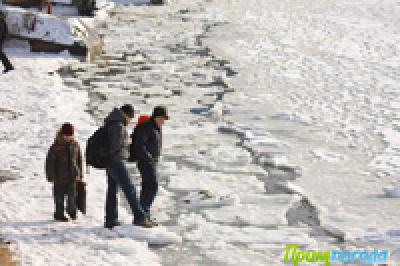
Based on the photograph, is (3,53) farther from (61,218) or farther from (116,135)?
(116,135)

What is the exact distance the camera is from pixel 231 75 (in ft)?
52.9

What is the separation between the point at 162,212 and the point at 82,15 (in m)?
→ 16.4

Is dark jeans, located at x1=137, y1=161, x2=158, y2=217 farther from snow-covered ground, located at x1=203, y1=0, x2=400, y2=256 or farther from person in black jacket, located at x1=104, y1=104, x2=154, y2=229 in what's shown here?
snow-covered ground, located at x1=203, y1=0, x2=400, y2=256

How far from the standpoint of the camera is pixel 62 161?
24.1 ft

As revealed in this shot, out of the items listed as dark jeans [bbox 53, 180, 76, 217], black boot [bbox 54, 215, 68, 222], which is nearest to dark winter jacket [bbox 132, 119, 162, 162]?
dark jeans [bbox 53, 180, 76, 217]

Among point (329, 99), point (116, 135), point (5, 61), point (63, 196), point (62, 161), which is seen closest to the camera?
point (116, 135)

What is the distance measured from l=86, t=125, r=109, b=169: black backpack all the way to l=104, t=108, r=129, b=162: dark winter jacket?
69 mm

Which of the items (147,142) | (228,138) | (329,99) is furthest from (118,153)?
(329,99)

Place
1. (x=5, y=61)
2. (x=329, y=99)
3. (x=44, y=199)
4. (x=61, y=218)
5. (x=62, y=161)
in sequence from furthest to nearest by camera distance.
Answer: (x=5, y=61) → (x=329, y=99) → (x=44, y=199) → (x=61, y=218) → (x=62, y=161)

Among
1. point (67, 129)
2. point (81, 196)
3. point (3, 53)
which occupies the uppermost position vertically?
point (3, 53)

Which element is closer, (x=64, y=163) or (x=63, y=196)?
(x=64, y=163)

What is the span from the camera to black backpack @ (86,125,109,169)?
7070mm

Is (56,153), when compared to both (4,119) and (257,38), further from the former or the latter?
(257,38)

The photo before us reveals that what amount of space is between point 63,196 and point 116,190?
2.22 ft
